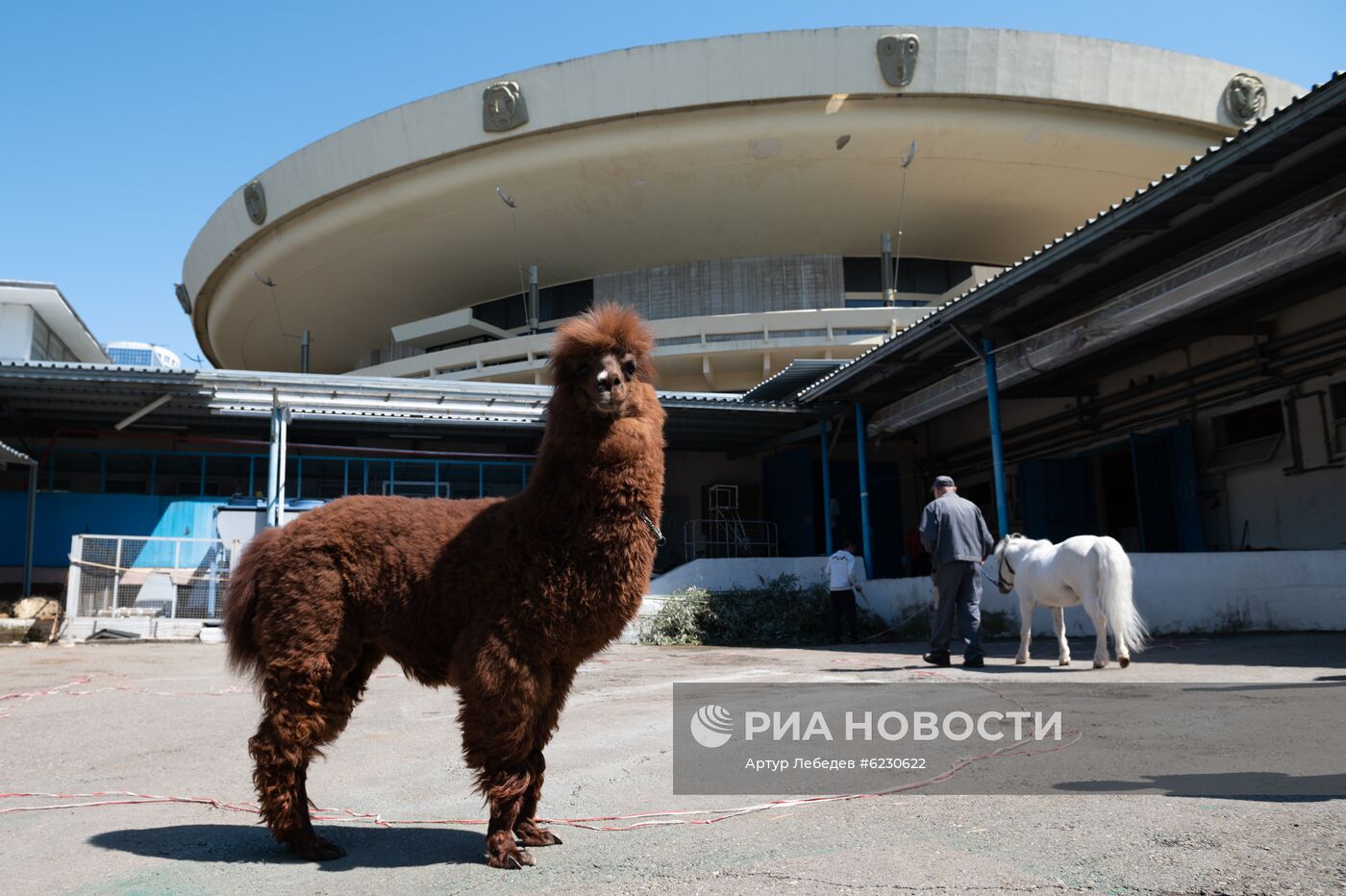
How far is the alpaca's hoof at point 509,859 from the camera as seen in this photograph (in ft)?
12.1

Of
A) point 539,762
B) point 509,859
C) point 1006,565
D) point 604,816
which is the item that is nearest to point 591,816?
point 604,816

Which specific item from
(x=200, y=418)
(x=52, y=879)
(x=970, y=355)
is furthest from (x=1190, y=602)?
(x=200, y=418)

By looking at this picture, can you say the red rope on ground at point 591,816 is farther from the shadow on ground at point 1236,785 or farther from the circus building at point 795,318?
the circus building at point 795,318

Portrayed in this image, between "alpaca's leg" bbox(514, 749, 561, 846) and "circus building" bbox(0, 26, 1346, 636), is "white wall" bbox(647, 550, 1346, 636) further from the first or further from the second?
"alpaca's leg" bbox(514, 749, 561, 846)

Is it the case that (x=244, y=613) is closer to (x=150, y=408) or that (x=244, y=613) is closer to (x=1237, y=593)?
(x=1237, y=593)

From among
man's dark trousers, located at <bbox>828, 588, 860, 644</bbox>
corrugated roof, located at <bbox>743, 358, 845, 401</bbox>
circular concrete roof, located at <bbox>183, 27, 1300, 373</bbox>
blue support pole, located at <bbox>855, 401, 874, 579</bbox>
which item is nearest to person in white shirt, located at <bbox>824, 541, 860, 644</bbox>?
man's dark trousers, located at <bbox>828, 588, 860, 644</bbox>

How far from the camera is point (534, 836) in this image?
4.00m

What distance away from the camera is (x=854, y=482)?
1036 inches

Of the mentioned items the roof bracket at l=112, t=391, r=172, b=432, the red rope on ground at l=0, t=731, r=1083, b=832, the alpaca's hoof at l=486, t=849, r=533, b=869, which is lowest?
the red rope on ground at l=0, t=731, r=1083, b=832

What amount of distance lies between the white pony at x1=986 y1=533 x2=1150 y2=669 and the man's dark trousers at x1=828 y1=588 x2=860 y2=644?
5.71 m

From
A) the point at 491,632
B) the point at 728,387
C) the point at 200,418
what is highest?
the point at 728,387

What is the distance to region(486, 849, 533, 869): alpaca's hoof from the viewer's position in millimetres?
3678

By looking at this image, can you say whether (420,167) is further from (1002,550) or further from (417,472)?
(1002,550)

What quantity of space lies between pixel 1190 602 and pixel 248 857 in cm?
1264
